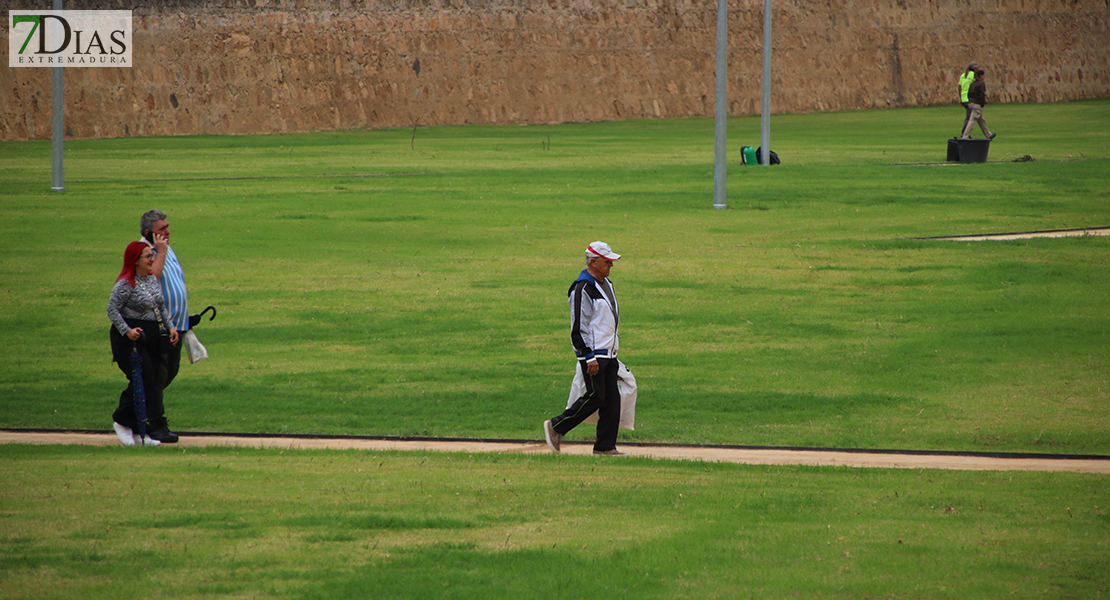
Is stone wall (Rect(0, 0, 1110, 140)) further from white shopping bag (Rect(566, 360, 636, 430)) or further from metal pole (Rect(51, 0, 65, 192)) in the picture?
white shopping bag (Rect(566, 360, 636, 430))

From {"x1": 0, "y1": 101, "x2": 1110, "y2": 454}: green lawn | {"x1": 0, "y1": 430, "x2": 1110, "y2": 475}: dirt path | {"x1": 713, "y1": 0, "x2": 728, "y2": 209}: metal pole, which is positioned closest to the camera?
{"x1": 0, "y1": 430, "x2": 1110, "y2": 475}: dirt path

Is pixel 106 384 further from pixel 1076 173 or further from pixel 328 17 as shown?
pixel 328 17

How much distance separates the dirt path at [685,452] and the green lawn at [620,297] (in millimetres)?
580

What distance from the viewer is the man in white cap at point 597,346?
10289mm

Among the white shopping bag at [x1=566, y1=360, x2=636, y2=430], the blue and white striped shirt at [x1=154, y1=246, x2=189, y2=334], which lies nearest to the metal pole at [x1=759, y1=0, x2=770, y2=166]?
the white shopping bag at [x1=566, y1=360, x2=636, y2=430]

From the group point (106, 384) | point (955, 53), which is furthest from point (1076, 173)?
point (955, 53)

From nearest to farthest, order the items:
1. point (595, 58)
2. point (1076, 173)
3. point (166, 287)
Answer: point (166, 287)
point (1076, 173)
point (595, 58)

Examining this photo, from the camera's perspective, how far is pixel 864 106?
75.9 m

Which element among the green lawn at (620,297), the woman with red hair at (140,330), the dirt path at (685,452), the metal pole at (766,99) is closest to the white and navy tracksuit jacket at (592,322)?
the dirt path at (685,452)

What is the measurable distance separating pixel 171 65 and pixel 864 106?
4147 centimetres

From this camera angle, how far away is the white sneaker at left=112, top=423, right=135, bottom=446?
10633 millimetres

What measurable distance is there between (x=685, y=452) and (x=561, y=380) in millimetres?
3315

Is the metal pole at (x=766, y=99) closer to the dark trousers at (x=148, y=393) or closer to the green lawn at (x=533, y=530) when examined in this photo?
the dark trousers at (x=148, y=393)

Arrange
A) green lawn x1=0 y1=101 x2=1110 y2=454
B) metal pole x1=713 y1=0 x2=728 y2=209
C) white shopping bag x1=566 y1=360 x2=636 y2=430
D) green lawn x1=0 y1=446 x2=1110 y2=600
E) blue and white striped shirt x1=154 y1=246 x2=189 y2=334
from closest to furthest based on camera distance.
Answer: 1. green lawn x1=0 y1=446 x2=1110 y2=600
2. white shopping bag x1=566 y1=360 x2=636 y2=430
3. blue and white striped shirt x1=154 y1=246 x2=189 y2=334
4. green lawn x1=0 y1=101 x2=1110 y2=454
5. metal pole x1=713 y1=0 x2=728 y2=209
